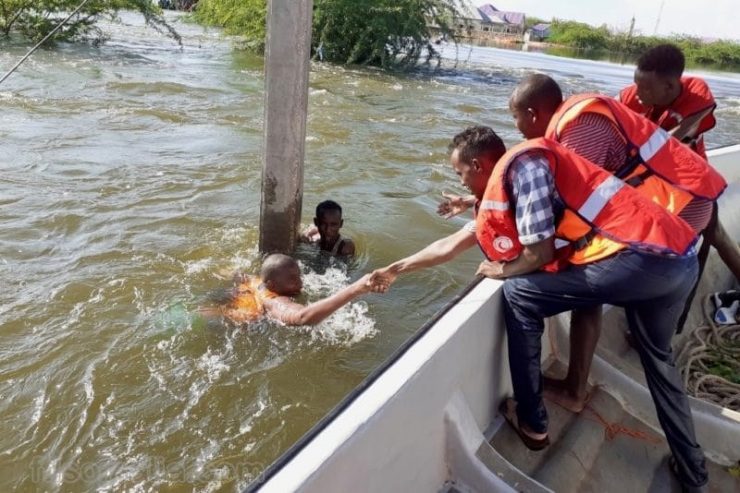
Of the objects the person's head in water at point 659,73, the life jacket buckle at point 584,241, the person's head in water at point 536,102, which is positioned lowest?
the life jacket buckle at point 584,241

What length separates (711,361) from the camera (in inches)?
140

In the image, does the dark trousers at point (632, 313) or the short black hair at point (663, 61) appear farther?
the short black hair at point (663, 61)

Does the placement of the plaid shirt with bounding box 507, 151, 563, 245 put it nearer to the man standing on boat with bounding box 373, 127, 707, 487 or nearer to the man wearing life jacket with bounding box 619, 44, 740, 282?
the man standing on boat with bounding box 373, 127, 707, 487

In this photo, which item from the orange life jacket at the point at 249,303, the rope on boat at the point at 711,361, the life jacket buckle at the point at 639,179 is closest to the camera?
the life jacket buckle at the point at 639,179

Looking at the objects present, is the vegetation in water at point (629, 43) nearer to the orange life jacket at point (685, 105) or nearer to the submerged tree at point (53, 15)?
the submerged tree at point (53, 15)

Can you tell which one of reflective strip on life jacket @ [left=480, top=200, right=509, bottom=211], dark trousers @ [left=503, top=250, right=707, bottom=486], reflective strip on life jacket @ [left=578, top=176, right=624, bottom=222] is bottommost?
dark trousers @ [left=503, top=250, right=707, bottom=486]

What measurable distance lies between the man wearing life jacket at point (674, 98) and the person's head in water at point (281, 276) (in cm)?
236

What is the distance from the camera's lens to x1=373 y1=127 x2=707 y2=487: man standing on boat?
7.03ft

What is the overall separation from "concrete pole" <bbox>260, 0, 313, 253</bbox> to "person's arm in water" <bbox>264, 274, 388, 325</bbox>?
83cm

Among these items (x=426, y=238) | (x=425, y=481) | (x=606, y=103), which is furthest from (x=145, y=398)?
(x=426, y=238)

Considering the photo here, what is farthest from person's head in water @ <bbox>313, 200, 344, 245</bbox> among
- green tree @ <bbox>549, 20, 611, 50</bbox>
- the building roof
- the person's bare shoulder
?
the building roof

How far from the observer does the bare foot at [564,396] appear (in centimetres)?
281

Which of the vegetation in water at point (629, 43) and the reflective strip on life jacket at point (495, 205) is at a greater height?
the vegetation in water at point (629, 43)

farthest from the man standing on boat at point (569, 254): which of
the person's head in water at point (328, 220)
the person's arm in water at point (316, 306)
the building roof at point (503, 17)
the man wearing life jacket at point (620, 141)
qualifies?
the building roof at point (503, 17)
